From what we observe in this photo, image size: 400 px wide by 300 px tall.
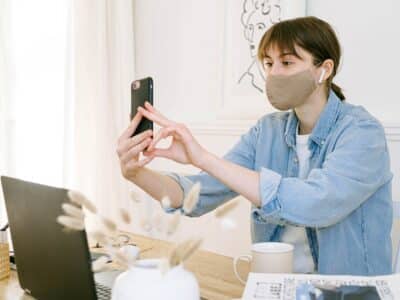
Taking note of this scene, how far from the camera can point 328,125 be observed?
1392 mm

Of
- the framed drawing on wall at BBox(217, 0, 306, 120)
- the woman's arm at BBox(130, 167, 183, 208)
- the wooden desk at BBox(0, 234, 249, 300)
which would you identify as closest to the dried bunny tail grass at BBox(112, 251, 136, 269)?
the wooden desk at BBox(0, 234, 249, 300)

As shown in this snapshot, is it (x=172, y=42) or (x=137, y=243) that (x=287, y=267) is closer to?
(x=137, y=243)

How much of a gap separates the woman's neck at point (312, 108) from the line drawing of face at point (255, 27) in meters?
0.78

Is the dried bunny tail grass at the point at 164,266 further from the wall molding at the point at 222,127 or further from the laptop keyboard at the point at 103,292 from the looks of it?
the wall molding at the point at 222,127

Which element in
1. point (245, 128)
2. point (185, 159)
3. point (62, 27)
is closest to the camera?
point (185, 159)

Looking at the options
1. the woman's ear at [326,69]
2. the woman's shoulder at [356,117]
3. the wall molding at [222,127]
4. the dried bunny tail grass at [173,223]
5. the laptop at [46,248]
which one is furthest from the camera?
the wall molding at [222,127]

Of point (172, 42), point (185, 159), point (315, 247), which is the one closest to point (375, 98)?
point (315, 247)

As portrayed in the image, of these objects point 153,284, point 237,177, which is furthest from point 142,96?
point 153,284

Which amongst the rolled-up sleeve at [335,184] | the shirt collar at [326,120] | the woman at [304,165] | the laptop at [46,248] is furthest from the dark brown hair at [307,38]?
the laptop at [46,248]

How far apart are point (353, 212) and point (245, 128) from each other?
1.03 meters

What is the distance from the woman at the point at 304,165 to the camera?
1.15 m

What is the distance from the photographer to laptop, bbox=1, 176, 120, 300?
2.80 ft

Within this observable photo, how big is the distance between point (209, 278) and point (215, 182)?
33 cm

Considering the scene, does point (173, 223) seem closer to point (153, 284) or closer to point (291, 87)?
point (153, 284)
